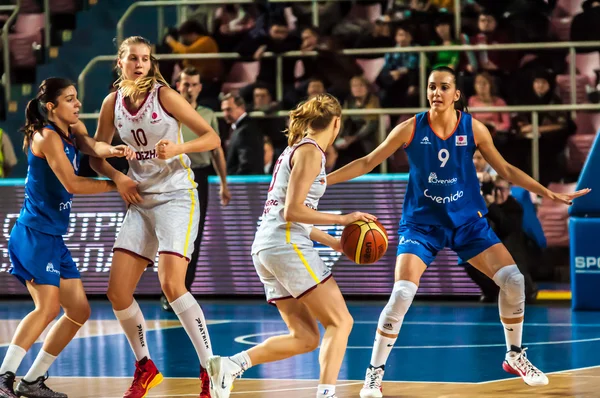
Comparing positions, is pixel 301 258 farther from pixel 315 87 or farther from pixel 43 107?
pixel 315 87

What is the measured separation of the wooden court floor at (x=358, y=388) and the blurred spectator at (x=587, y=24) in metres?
8.18

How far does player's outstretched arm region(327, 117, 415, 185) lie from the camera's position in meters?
7.30

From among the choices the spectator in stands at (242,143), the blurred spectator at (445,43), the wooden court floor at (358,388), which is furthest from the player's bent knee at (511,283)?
the blurred spectator at (445,43)

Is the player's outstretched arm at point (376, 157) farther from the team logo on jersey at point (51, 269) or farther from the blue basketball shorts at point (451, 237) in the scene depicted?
the team logo on jersey at point (51, 269)

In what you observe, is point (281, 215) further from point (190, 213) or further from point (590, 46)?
point (590, 46)

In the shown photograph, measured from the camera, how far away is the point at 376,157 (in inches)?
293

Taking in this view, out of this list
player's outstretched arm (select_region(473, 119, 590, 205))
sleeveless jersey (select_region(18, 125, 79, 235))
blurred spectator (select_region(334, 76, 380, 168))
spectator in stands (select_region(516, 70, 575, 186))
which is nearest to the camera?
sleeveless jersey (select_region(18, 125, 79, 235))

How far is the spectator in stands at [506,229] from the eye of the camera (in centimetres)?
1170

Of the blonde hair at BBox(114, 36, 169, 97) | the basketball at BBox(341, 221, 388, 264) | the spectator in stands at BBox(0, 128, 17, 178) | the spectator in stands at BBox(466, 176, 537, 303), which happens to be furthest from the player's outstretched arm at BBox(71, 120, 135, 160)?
the spectator in stands at BBox(0, 128, 17, 178)

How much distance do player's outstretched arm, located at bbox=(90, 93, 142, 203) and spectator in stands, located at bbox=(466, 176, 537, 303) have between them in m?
5.56

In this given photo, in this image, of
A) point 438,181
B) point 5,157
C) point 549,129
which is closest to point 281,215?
point 438,181

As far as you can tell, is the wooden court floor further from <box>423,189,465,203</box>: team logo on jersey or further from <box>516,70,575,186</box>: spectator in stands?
<box>516,70,575,186</box>: spectator in stands

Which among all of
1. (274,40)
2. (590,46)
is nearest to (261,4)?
(274,40)

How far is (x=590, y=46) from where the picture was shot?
14.9 metres
